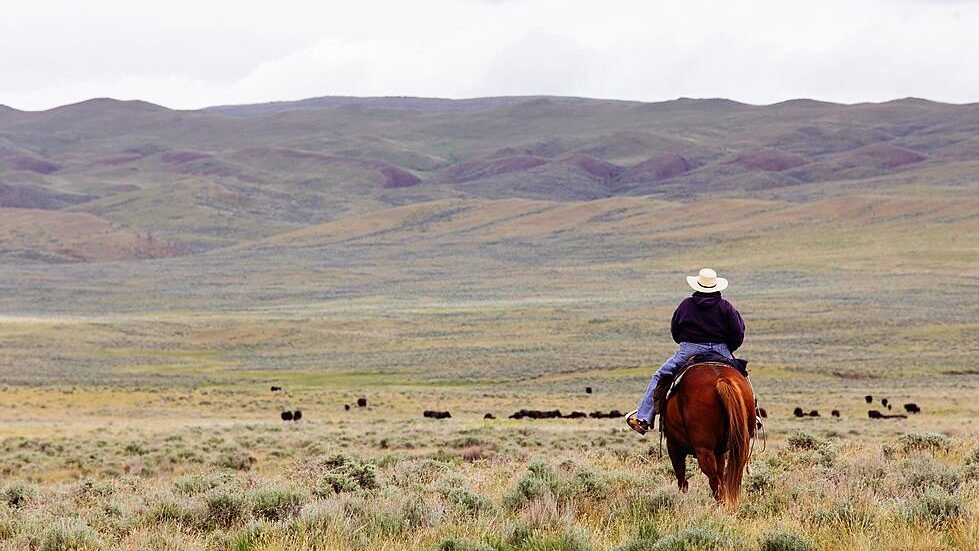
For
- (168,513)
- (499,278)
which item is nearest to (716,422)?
(168,513)

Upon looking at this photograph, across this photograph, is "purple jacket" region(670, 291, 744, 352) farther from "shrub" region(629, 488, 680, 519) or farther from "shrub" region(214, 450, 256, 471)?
"shrub" region(214, 450, 256, 471)

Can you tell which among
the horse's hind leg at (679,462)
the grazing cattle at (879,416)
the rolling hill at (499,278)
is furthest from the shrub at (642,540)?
the rolling hill at (499,278)

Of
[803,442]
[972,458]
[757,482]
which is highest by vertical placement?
[757,482]

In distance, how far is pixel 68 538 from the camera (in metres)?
7.66

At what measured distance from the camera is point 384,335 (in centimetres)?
7144

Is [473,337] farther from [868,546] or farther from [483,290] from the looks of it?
[868,546]

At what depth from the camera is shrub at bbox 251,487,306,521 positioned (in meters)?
9.06

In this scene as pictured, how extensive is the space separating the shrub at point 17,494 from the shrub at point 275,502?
2.98 meters

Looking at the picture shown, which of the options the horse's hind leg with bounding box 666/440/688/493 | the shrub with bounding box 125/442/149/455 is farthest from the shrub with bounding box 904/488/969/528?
the shrub with bounding box 125/442/149/455

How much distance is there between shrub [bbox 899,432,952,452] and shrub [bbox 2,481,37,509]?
9.22 m

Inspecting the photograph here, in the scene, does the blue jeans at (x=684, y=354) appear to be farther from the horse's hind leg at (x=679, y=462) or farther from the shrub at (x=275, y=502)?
the shrub at (x=275, y=502)

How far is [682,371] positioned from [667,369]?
0.12 metres

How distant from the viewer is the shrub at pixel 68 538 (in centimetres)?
758

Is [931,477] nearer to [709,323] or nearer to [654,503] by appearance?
[709,323]
